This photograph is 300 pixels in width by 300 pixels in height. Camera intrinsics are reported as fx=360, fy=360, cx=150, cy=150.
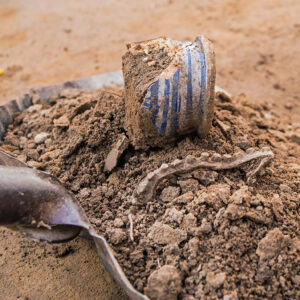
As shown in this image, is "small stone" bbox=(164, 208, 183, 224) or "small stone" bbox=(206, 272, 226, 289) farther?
"small stone" bbox=(164, 208, 183, 224)

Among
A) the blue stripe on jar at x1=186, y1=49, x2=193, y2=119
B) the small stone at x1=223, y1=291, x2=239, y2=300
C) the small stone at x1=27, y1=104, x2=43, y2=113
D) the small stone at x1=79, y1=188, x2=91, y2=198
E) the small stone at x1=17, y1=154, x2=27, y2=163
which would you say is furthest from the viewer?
the small stone at x1=27, y1=104, x2=43, y2=113

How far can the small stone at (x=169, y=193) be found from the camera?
178 cm

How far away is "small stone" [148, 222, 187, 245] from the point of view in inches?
64.3

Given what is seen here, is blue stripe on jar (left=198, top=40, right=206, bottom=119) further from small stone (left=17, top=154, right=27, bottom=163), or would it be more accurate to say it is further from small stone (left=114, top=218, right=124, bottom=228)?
small stone (left=17, top=154, right=27, bottom=163)

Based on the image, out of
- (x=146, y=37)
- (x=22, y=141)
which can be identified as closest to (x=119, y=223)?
(x=22, y=141)

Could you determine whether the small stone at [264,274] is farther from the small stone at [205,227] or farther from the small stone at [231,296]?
the small stone at [205,227]

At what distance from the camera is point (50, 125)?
7.73 feet

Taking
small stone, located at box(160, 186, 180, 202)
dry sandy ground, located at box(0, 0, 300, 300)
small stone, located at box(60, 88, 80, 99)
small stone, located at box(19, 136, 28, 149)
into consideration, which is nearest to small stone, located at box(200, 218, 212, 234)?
small stone, located at box(160, 186, 180, 202)

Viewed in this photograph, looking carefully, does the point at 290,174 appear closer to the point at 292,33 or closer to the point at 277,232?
the point at 277,232

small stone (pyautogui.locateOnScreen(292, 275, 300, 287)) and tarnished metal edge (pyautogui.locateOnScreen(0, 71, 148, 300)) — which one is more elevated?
tarnished metal edge (pyautogui.locateOnScreen(0, 71, 148, 300))

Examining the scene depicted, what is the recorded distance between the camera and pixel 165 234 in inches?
64.9

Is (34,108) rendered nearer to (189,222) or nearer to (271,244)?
(189,222)

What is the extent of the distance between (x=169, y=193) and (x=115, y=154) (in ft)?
1.29

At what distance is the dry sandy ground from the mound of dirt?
1403mm
